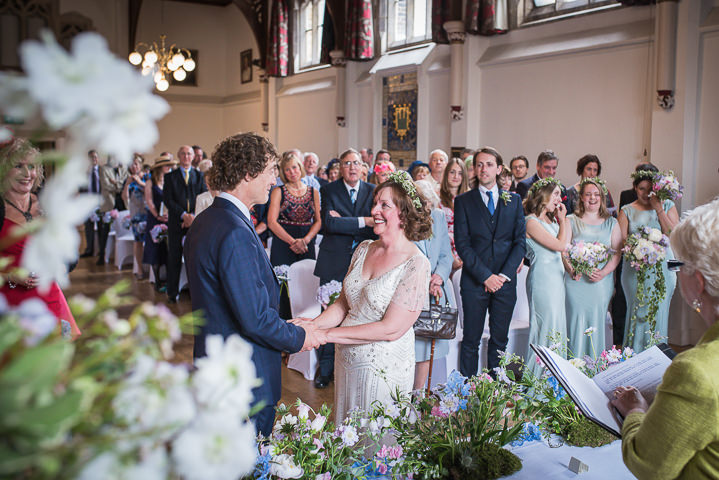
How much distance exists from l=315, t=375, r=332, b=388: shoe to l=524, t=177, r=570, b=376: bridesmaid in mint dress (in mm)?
1528

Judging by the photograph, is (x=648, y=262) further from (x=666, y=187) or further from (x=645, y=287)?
(x=666, y=187)

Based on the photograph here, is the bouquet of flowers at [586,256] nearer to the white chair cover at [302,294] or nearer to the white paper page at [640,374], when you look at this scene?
the white chair cover at [302,294]

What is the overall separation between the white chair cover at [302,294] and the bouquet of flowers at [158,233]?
3.60 m

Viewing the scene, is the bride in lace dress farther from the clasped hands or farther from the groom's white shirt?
the groom's white shirt

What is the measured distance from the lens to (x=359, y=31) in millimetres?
12203

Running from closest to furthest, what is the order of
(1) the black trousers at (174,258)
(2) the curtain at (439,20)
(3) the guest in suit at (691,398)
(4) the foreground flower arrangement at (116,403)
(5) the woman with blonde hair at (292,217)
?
(4) the foreground flower arrangement at (116,403), (3) the guest in suit at (691,398), (5) the woman with blonde hair at (292,217), (1) the black trousers at (174,258), (2) the curtain at (439,20)

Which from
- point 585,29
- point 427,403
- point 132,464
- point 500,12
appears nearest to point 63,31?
point 500,12

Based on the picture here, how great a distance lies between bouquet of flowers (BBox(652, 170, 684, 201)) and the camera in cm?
513

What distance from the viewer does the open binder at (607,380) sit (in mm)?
1713

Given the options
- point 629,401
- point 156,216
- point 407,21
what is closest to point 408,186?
point 629,401

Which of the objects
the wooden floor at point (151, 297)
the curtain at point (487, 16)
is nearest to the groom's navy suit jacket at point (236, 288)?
the wooden floor at point (151, 297)

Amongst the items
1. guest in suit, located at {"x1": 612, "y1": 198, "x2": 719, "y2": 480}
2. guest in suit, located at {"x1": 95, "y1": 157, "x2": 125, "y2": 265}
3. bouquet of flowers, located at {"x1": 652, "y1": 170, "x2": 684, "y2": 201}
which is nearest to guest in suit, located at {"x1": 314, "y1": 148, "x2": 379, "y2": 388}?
bouquet of flowers, located at {"x1": 652, "y1": 170, "x2": 684, "y2": 201}

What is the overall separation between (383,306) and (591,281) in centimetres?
276

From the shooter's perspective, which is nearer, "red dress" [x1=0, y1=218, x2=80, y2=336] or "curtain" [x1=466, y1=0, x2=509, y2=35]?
"red dress" [x1=0, y1=218, x2=80, y2=336]
